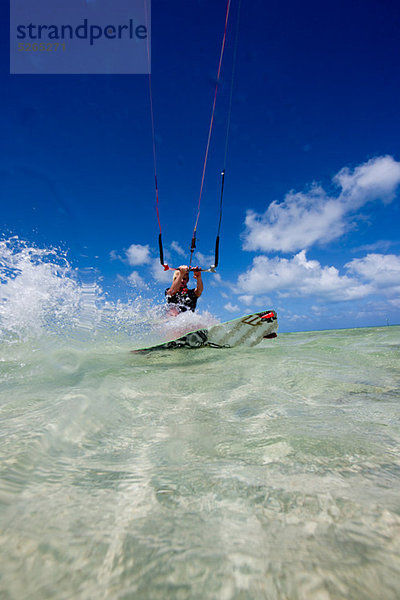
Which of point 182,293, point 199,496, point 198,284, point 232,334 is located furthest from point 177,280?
point 199,496

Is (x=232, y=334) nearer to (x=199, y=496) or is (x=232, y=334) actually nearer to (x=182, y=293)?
(x=182, y=293)

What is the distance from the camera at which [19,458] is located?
1.54 metres

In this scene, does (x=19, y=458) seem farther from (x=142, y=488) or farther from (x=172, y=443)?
(x=172, y=443)

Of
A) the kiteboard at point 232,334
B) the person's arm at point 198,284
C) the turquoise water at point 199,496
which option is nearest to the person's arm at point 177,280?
the person's arm at point 198,284

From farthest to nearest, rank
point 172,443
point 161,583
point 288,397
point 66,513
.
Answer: point 288,397 < point 172,443 < point 66,513 < point 161,583

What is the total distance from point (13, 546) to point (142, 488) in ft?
1.74

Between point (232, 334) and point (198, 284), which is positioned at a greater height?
point (198, 284)

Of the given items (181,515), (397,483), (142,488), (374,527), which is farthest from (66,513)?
(397,483)

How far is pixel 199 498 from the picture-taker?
126cm

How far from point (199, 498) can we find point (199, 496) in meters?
0.02

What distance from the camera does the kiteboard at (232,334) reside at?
7.56 meters

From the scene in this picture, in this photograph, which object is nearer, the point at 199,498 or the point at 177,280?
the point at 199,498

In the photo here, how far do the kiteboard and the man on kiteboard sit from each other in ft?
9.02

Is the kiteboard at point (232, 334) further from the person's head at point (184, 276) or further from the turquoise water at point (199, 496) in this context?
the turquoise water at point (199, 496)
